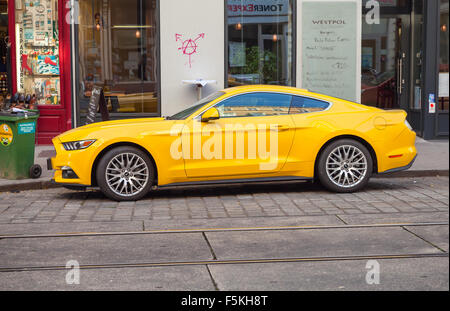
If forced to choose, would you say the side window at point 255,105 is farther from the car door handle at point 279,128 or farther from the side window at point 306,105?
the car door handle at point 279,128

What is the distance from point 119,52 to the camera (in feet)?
46.8

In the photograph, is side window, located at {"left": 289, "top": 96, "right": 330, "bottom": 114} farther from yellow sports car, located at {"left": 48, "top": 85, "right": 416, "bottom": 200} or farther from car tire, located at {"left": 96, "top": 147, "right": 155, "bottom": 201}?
car tire, located at {"left": 96, "top": 147, "right": 155, "bottom": 201}

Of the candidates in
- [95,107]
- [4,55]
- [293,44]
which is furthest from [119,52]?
[293,44]

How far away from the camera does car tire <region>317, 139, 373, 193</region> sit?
9172 mm

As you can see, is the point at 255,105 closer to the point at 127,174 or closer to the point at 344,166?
the point at 344,166

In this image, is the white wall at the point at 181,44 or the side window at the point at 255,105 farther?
the white wall at the point at 181,44

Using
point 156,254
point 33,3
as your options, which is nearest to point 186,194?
point 156,254

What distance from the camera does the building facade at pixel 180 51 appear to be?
46.4ft

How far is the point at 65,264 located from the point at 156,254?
80 cm

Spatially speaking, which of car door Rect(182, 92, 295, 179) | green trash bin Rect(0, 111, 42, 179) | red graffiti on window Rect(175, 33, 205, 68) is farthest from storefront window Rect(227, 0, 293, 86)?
car door Rect(182, 92, 295, 179)

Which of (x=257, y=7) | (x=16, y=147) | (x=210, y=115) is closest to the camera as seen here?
(x=210, y=115)

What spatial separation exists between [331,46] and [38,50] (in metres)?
6.10

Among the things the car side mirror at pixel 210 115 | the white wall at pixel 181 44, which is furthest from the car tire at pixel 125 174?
the white wall at pixel 181 44

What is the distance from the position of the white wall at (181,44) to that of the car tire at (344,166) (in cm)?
566
